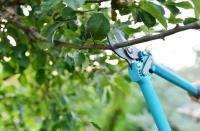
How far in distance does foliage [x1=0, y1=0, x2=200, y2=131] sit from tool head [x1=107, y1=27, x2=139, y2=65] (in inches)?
0.9

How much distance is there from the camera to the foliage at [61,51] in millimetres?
699

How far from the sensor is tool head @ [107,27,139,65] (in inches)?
28.8

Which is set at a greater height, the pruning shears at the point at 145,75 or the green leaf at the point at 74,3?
the green leaf at the point at 74,3

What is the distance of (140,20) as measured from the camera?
725mm

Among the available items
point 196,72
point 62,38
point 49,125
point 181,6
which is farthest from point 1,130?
point 196,72

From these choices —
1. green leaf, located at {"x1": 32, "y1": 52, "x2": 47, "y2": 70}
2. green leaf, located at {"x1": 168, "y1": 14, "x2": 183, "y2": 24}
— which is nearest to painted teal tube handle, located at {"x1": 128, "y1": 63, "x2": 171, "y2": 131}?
green leaf, located at {"x1": 168, "y1": 14, "x2": 183, "y2": 24}

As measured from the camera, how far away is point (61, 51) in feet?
3.47

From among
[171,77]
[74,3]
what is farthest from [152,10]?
[171,77]

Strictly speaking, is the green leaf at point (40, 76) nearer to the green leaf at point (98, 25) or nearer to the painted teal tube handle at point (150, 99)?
the painted teal tube handle at point (150, 99)

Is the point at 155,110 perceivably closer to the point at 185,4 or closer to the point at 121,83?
the point at 185,4

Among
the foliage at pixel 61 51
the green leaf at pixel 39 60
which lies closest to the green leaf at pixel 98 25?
the foliage at pixel 61 51

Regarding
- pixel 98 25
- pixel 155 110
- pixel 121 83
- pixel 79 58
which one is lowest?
pixel 121 83

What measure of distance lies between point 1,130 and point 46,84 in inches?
7.0

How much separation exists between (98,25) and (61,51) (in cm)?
40
